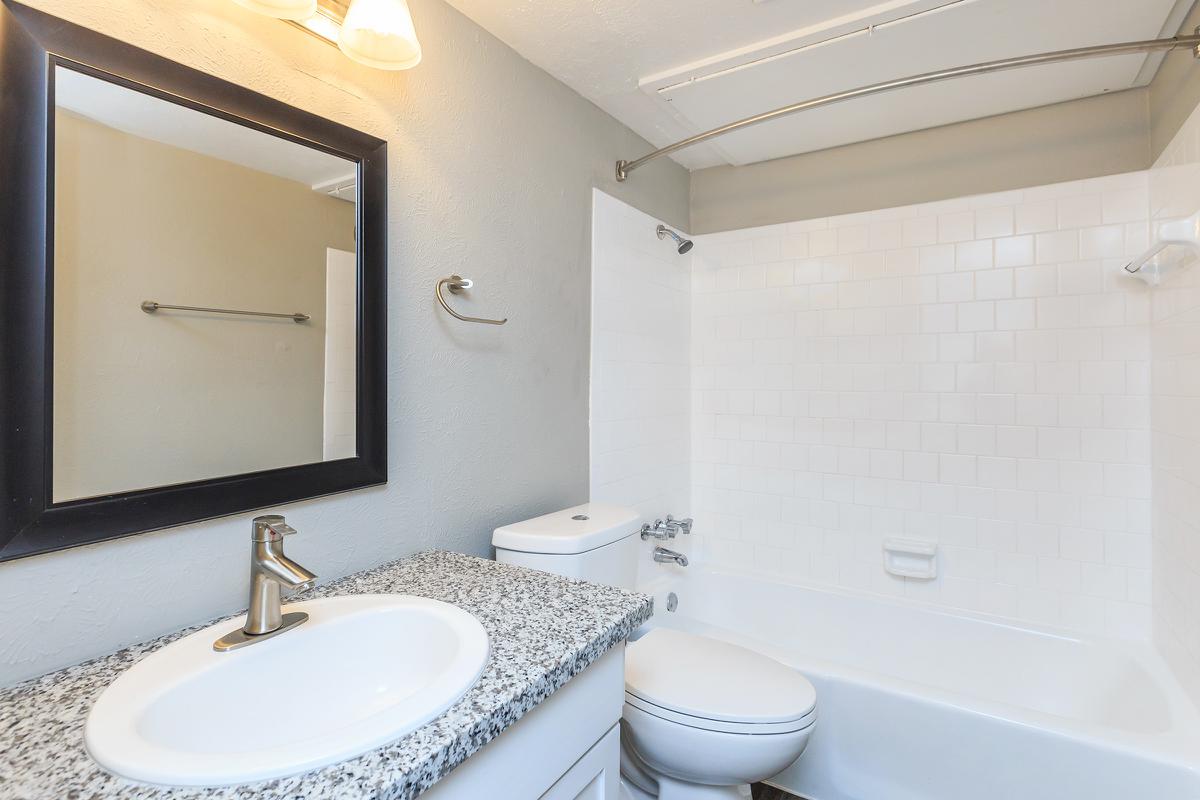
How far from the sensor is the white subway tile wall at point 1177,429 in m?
1.51

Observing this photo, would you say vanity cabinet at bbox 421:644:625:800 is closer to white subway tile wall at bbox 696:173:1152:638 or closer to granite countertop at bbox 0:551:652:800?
granite countertop at bbox 0:551:652:800

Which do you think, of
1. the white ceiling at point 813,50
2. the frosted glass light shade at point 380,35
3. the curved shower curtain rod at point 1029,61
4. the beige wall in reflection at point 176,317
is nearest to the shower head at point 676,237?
the white ceiling at point 813,50

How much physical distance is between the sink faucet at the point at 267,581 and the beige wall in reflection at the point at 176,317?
0.65 ft

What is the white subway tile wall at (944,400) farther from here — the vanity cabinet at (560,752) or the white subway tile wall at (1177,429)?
the vanity cabinet at (560,752)

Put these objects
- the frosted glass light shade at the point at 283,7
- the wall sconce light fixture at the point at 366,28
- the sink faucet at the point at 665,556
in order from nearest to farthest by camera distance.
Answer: the frosted glass light shade at the point at 283,7 < the wall sconce light fixture at the point at 366,28 < the sink faucet at the point at 665,556

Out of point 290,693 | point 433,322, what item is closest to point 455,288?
point 433,322

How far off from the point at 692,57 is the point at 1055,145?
1.39 m

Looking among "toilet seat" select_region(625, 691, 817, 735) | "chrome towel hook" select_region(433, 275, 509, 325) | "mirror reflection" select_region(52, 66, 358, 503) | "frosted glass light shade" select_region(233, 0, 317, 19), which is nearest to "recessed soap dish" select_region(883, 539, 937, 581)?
"toilet seat" select_region(625, 691, 817, 735)

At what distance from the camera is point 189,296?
998mm

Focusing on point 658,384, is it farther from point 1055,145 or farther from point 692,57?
point 1055,145

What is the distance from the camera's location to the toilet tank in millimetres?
1521

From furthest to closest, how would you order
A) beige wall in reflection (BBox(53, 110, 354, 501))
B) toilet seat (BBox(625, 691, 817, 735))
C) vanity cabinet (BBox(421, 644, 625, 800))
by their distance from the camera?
toilet seat (BBox(625, 691, 817, 735))
beige wall in reflection (BBox(53, 110, 354, 501))
vanity cabinet (BBox(421, 644, 625, 800))

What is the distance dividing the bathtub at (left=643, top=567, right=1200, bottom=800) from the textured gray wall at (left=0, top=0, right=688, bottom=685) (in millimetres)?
988

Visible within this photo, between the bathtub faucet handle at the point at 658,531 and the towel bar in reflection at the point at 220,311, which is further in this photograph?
the bathtub faucet handle at the point at 658,531
